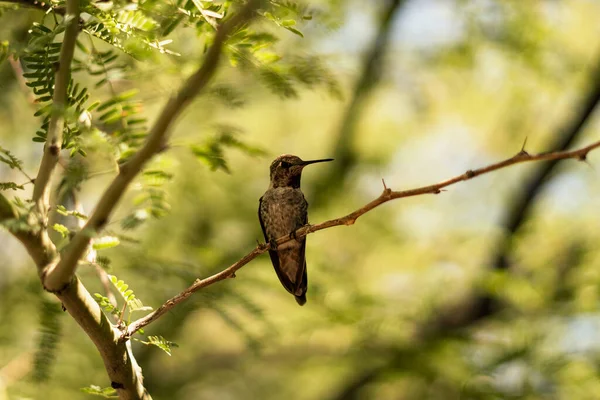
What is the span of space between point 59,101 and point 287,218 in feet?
10.1

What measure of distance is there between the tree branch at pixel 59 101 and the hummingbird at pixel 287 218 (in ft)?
8.44

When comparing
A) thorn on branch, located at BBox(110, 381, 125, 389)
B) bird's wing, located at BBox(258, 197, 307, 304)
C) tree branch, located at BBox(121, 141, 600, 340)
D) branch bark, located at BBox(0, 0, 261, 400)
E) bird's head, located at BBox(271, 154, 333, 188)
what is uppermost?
bird's head, located at BBox(271, 154, 333, 188)

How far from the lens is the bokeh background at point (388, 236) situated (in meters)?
4.84

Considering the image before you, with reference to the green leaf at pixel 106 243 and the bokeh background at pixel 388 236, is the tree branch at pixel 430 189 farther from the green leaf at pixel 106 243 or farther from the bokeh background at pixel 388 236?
the bokeh background at pixel 388 236

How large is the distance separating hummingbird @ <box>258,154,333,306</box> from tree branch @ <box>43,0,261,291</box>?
8.59 ft

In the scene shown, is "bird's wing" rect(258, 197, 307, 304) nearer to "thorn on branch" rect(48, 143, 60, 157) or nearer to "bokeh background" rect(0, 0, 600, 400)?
"bokeh background" rect(0, 0, 600, 400)

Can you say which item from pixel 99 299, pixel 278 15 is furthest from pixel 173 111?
pixel 99 299

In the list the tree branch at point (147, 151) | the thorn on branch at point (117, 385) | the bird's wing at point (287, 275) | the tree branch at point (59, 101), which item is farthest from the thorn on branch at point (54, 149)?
the bird's wing at point (287, 275)

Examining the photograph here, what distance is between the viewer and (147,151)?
5.41ft

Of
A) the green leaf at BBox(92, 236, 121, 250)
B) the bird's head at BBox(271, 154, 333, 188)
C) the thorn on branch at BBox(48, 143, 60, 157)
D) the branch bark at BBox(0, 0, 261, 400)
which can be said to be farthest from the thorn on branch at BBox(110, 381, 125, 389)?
the bird's head at BBox(271, 154, 333, 188)

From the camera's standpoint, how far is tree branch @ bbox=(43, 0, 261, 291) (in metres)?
1.53

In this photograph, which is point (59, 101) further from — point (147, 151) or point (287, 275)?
point (287, 275)

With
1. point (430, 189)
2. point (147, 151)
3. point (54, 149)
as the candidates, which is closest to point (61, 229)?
point (54, 149)

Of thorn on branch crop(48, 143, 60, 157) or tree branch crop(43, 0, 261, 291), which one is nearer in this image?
tree branch crop(43, 0, 261, 291)
